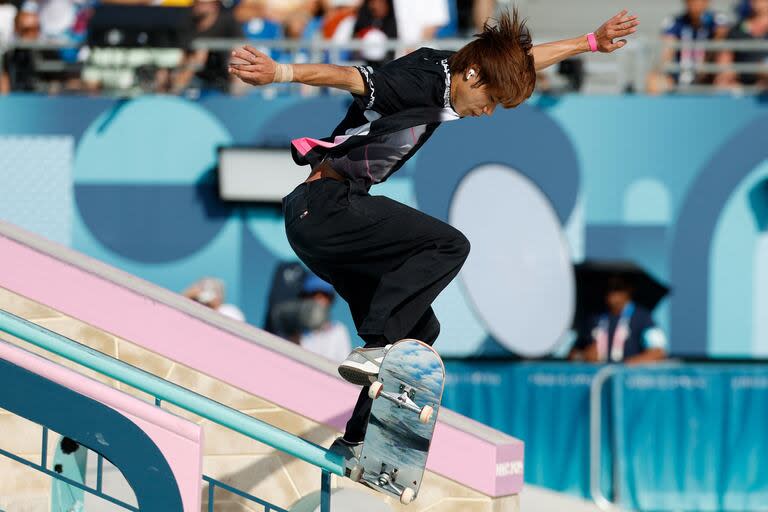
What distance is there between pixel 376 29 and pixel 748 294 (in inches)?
156

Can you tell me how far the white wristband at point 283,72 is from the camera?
3.84 meters

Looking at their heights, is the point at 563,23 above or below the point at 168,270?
above

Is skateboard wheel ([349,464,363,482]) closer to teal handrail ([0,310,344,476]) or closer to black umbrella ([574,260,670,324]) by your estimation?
teal handrail ([0,310,344,476])

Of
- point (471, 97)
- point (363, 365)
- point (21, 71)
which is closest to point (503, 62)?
point (471, 97)

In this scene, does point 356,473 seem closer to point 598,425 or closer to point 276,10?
point 598,425

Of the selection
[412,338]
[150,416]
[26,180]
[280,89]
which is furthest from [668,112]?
[150,416]

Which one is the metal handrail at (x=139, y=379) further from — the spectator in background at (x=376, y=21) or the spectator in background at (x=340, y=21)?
the spectator in background at (x=340, y=21)

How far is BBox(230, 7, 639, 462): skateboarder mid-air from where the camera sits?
413 centimetres

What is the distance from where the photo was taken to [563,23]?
13.4 meters

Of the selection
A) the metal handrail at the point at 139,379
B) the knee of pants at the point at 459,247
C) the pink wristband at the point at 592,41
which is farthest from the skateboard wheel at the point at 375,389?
the pink wristband at the point at 592,41

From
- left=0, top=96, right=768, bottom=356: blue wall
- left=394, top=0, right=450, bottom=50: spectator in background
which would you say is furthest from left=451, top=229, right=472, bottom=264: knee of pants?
left=394, top=0, right=450, bottom=50: spectator in background

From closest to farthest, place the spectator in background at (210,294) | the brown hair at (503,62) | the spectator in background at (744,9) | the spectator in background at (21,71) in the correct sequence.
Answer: the brown hair at (503,62)
the spectator in background at (210,294)
the spectator in background at (21,71)
the spectator in background at (744,9)

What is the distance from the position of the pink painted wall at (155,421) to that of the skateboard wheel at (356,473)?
0.55 m

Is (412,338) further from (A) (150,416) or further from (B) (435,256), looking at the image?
(A) (150,416)
